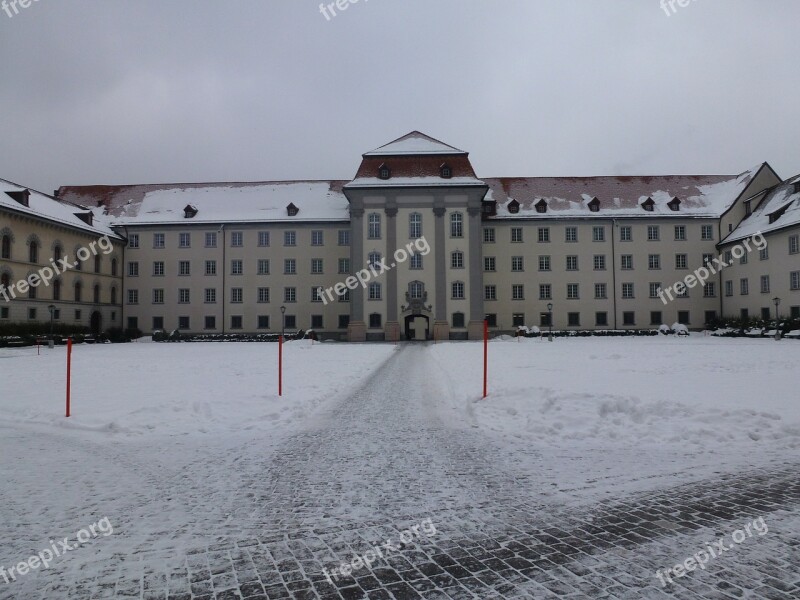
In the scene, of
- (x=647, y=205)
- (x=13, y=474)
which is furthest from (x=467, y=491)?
(x=647, y=205)

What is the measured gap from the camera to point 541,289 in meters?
52.2

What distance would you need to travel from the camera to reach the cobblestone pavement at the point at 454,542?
377 centimetres

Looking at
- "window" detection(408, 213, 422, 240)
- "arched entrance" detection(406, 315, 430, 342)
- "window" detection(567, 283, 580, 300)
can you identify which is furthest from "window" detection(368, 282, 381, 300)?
"window" detection(567, 283, 580, 300)

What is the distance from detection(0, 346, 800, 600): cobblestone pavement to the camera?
3.77 meters

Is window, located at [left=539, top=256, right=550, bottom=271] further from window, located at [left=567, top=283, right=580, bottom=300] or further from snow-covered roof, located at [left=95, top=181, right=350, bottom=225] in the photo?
snow-covered roof, located at [left=95, top=181, right=350, bottom=225]

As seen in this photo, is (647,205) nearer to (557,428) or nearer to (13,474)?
(557,428)

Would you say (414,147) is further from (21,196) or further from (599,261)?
(21,196)

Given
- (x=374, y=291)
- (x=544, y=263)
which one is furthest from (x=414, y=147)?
(x=544, y=263)

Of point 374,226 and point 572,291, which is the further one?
point 572,291

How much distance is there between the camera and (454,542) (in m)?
4.55

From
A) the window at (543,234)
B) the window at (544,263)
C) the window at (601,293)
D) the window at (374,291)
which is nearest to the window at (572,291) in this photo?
the window at (601,293)

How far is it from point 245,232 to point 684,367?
43626 millimetres

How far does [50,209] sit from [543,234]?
44.9 metres

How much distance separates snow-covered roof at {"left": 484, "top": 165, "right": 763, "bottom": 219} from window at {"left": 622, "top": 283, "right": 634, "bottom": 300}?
22.5 ft
